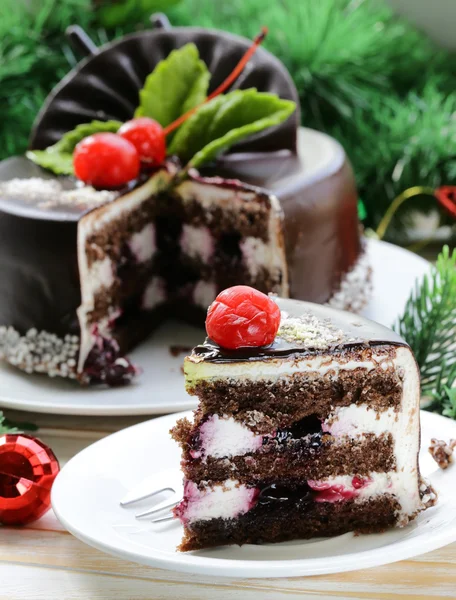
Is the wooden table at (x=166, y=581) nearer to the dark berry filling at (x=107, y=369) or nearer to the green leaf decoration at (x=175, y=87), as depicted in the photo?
the dark berry filling at (x=107, y=369)

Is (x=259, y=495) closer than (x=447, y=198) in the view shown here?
Yes

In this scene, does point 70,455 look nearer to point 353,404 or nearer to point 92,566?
point 92,566

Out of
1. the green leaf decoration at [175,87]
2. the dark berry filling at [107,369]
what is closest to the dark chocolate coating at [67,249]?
the dark berry filling at [107,369]

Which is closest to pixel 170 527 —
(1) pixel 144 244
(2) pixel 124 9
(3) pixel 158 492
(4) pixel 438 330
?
(3) pixel 158 492

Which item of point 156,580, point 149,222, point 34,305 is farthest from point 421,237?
point 156,580

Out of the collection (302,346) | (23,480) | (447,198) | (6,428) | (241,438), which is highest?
(302,346)

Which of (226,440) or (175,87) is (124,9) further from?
(226,440)
